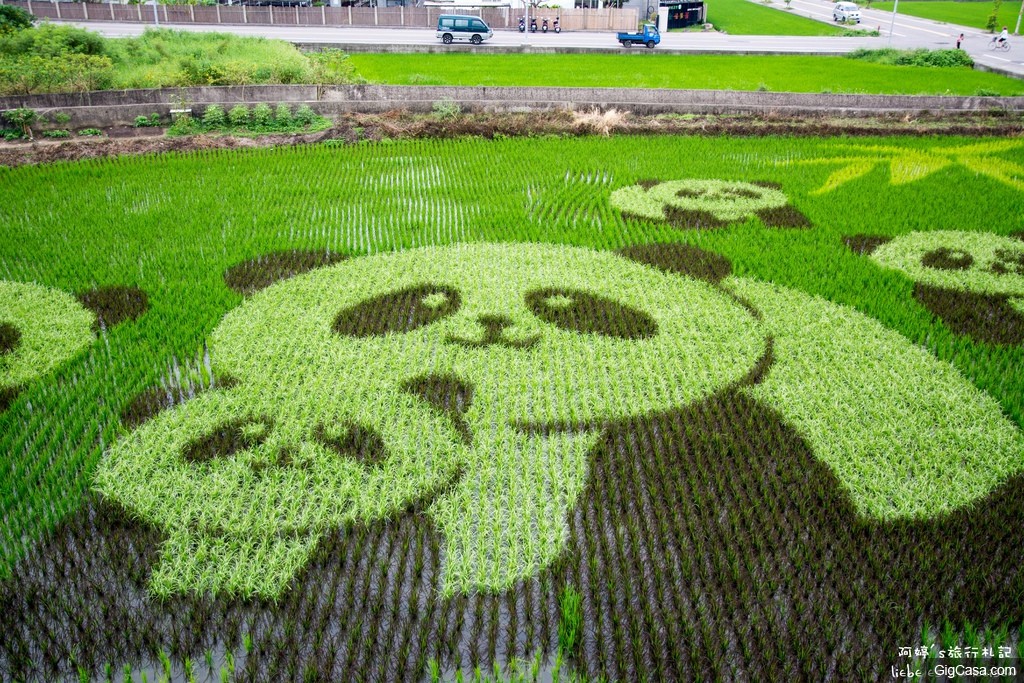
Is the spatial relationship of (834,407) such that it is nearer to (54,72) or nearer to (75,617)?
(75,617)

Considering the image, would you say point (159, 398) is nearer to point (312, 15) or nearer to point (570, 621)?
point (570, 621)

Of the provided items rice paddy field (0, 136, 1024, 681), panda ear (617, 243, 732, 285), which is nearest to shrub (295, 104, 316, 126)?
rice paddy field (0, 136, 1024, 681)

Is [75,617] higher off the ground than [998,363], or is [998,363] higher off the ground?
[998,363]

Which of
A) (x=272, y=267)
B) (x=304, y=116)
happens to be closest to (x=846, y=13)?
(x=304, y=116)

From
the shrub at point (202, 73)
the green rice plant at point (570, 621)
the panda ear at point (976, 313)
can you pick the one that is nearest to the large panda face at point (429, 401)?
the green rice plant at point (570, 621)

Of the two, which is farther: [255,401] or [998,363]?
[998,363]

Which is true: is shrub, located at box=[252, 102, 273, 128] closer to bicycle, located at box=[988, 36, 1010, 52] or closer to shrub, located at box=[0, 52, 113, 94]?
shrub, located at box=[0, 52, 113, 94]

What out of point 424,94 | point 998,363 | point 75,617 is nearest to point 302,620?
point 75,617
